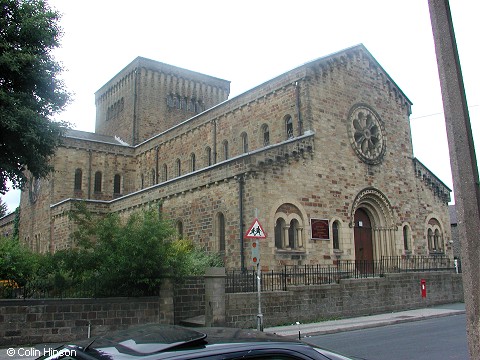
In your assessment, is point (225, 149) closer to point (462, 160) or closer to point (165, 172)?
point (165, 172)

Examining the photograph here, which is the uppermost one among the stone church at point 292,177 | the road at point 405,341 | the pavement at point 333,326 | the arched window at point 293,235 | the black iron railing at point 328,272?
the stone church at point 292,177

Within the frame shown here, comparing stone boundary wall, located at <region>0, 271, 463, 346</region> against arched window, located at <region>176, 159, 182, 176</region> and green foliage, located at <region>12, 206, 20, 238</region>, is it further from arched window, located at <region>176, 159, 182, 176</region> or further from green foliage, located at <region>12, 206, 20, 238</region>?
green foliage, located at <region>12, 206, 20, 238</region>

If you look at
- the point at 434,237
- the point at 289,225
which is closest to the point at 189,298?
the point at 289,225

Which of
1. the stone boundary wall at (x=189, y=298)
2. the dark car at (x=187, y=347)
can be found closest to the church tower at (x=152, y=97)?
the stone boundary wall at (x=189, y=298)

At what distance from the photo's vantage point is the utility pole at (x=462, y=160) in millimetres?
6512

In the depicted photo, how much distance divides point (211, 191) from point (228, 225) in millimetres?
2169

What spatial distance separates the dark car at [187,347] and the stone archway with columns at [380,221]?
24.2 metres

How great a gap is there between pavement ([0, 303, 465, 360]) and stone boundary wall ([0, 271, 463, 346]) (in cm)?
53

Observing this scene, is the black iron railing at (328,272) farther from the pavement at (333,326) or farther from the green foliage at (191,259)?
the pavement at (333,326)

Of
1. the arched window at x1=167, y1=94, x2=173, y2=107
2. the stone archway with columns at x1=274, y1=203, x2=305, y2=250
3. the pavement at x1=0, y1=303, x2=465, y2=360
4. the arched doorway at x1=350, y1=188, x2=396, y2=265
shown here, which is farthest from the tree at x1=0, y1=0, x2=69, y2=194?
the arched window at x1=167, y1=94, x2=173, y2=107

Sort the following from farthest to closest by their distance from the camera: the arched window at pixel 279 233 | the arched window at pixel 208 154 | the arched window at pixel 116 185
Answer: the arched window at pixel 116 185 < the arched window at pixel 208 154 < the arched window at pixel 279 233

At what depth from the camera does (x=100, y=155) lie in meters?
40.2

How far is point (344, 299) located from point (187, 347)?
60.4 feet

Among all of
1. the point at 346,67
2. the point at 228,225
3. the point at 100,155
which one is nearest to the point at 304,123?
the point at 346,67
